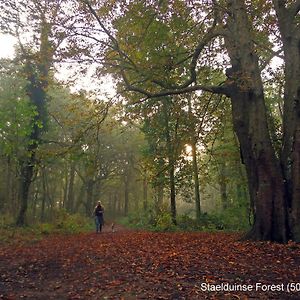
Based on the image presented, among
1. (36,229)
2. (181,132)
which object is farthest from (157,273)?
(36,229)

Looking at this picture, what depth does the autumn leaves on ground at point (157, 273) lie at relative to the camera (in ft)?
16.8

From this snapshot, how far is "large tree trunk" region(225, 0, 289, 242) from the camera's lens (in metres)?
9.39

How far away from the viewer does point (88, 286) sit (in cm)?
572

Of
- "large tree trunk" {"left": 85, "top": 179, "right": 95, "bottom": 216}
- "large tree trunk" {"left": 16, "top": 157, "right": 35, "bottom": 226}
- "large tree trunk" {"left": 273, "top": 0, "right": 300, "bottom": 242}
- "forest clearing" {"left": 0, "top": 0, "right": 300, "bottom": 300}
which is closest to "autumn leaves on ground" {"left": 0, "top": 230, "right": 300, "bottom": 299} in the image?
"forest clearing" {"left": 0, "top": 0, "right": 300, "bottom": 300}

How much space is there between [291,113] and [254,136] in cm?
129

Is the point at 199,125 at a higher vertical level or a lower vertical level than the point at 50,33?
lower

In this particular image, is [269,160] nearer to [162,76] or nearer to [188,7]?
[162,76]

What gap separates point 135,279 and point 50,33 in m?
7.83

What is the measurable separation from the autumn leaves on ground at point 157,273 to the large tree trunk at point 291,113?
154cm

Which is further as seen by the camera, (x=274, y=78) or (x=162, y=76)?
(x=274, y=78)

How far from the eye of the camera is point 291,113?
32.7 ft

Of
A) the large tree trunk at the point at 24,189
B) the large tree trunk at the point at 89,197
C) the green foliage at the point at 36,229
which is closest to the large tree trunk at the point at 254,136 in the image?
the green foliage at the point at 36,229

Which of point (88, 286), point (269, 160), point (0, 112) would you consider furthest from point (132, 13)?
point (88, 286)

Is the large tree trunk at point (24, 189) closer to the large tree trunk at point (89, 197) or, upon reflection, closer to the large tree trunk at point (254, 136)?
the large tree trunk at point (254, 136)
